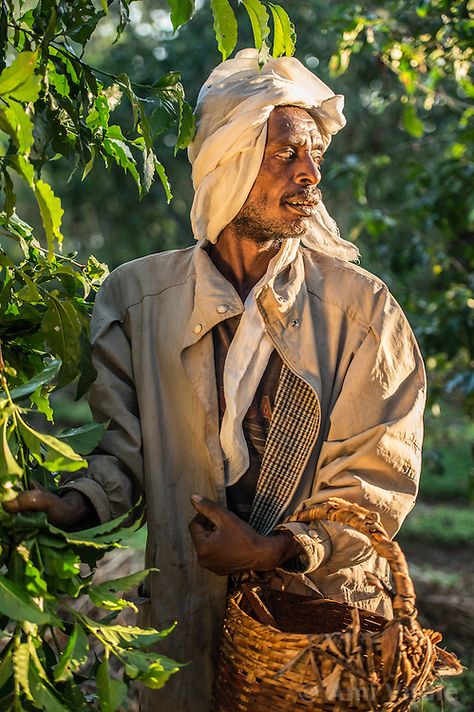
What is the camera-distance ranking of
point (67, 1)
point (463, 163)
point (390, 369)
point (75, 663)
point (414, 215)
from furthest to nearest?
point (414, 215) < point (463, 163) < point (390, 369) < point (67, 1) < point (75, 663)

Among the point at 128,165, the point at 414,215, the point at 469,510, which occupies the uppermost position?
the point at 128,165

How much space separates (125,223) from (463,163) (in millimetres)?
6775

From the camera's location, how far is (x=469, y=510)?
905cm

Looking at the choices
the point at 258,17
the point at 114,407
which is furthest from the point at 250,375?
the point at 258,17

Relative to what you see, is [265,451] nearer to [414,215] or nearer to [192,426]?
[192,426]

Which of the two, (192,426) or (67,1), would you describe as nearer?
(67,1)

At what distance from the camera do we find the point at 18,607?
1.56 m

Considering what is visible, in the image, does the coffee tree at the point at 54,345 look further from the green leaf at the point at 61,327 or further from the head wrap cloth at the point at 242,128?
the head wrap cloth at the point at 242,128

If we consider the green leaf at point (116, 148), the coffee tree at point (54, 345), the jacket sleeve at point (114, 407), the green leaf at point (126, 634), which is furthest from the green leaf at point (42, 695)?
the green leaf at point (116, 148)

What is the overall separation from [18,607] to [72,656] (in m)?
0.15

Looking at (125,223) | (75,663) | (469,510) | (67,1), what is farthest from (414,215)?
(125,223)

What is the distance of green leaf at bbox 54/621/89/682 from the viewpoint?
5.31ft

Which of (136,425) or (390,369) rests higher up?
(390,369)

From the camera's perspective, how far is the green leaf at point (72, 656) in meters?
1.62
